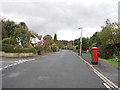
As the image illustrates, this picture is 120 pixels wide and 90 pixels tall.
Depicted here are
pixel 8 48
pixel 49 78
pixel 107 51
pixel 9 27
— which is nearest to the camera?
pixel 49 78

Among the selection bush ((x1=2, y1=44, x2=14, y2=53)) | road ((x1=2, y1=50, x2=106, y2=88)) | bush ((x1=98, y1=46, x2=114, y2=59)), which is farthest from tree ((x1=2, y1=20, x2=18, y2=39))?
road ((x1=2, y1=50, x2=106, y2=88))

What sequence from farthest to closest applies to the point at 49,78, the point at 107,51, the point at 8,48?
the point at 107,51
the point at 8,48
the point at 49,78

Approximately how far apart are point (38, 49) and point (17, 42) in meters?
7.79

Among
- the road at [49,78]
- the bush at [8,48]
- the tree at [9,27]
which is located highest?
the tree at [9,27]

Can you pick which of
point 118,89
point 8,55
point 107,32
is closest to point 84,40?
point 107,32

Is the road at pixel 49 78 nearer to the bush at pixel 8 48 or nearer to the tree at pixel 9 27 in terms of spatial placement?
the bush at pixel 8 48

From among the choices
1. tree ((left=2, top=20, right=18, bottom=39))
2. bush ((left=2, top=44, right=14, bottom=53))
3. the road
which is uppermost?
tree ((left=2, top=20, right=18, bottom=39))

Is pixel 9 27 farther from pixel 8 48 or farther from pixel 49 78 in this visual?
pixel 49 78

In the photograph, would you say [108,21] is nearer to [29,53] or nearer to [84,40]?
[29,53]

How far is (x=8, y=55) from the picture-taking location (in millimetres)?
26703

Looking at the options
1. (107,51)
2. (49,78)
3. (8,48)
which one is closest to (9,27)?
(8,48)

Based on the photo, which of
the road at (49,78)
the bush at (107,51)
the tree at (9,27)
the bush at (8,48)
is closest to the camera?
the road at (49,78)

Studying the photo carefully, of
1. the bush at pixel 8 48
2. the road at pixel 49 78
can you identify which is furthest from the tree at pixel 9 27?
the road at pixel 49 78

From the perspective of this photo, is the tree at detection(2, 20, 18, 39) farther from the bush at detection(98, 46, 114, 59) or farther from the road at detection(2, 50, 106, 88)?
the road at detection(2, 50, 106, 88)
